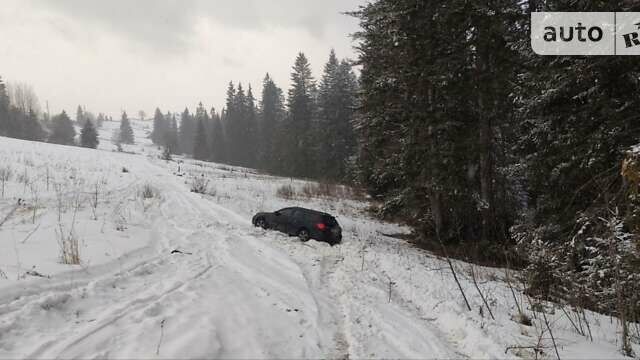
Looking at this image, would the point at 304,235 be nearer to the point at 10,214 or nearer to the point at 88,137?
the point at 10,214

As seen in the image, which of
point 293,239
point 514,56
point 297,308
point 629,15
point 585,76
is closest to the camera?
point 297,308

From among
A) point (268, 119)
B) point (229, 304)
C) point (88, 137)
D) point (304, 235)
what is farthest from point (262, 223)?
point (88, 137)

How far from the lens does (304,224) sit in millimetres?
13281

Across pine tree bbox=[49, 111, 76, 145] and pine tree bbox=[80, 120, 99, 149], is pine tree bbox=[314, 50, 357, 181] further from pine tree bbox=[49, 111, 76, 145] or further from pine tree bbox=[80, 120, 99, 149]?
pine tree bbox=[49, 111, 76, 145]

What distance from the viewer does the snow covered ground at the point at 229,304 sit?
4.41m

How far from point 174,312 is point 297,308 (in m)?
1.93

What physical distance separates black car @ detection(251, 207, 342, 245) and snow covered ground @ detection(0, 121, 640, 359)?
195cm

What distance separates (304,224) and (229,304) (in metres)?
7.64

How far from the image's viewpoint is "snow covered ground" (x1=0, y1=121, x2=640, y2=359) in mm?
4414

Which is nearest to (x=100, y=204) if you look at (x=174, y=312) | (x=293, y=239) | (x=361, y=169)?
(x=293, y=239)

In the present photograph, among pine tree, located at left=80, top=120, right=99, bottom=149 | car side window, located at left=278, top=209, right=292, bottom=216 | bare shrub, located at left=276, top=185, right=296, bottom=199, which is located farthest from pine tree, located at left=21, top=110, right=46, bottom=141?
car side window, located at left=278, top=209, right=292, bottom=216

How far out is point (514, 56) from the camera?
14.5m

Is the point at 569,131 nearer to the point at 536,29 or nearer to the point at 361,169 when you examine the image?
the point at 536,29

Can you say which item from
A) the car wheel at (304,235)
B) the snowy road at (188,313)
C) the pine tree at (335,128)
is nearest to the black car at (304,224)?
the car wheel at (304,235)
